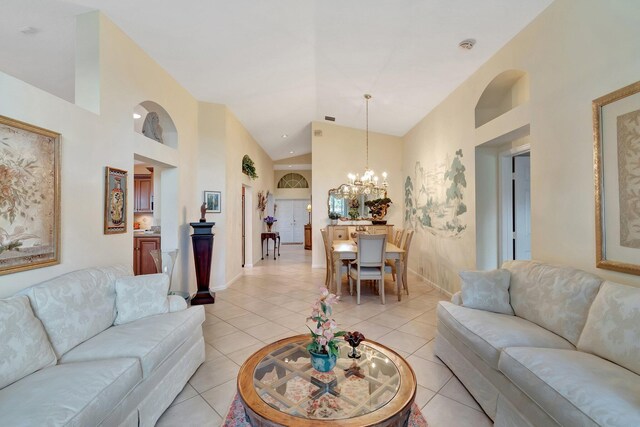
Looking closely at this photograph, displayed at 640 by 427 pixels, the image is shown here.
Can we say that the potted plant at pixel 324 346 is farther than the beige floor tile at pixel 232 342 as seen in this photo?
No

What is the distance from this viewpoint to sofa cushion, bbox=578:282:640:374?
143 centimetres

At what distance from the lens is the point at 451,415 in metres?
1.76

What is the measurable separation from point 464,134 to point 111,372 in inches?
171

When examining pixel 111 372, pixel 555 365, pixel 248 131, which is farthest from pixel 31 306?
pixel 248 131

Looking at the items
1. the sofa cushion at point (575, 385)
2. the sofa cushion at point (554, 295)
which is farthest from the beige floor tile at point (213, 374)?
the sofa cushion at point (554, 295)

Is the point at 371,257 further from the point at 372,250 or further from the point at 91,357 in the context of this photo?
the point at 91,357

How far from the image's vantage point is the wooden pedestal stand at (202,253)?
3953 millimetres

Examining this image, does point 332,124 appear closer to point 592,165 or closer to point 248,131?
point 248,131

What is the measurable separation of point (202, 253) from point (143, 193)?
3086 mm

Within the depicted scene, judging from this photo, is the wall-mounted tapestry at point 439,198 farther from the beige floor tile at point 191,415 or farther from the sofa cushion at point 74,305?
the sofa cushion at point 74,305

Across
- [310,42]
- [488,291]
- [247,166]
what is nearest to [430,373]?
[488,291]

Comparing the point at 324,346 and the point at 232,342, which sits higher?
the point at 324,346

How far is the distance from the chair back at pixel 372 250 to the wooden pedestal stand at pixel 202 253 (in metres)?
2.17

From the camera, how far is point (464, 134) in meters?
3.83
